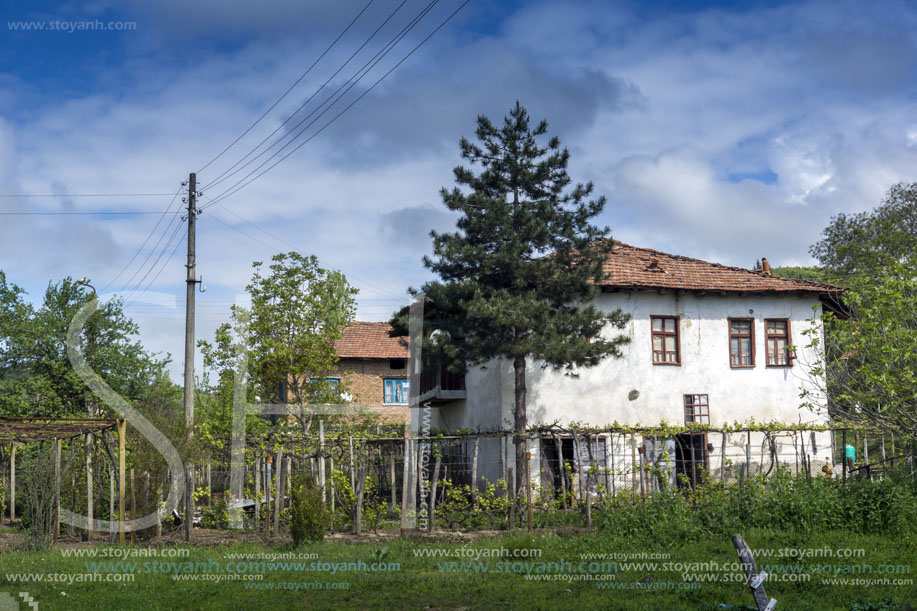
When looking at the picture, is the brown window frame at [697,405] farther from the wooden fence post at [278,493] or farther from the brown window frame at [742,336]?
the wooden fence post at [278,493]

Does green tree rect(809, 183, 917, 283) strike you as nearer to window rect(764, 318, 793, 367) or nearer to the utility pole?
window rect(764, 318, 793, 367)

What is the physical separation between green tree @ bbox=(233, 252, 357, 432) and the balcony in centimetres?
508

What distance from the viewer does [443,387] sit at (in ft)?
89.2

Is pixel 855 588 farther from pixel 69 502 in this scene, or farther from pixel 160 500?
pixel 69 502

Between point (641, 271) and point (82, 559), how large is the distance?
1691cm

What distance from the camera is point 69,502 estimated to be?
57.2 feet

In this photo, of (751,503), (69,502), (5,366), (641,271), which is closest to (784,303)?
(641,271)

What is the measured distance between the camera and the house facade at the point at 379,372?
34906 millimetres

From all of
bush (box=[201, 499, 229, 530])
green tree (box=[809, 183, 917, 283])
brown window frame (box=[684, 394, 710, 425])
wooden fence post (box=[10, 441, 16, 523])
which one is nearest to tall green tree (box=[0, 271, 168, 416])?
wooden fence post (box=[10, 441, 16, 523])

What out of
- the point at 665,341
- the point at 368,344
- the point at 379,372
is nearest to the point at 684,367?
the point at 665,341

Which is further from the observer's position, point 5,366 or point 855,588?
point 5,366

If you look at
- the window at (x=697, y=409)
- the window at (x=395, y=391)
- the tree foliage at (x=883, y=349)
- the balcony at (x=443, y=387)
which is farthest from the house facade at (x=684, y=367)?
the window at (x=395, y=391)

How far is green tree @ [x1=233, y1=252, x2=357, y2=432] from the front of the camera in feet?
70.6

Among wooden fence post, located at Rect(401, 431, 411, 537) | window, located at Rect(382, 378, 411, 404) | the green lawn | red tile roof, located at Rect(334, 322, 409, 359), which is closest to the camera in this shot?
the green lawn
